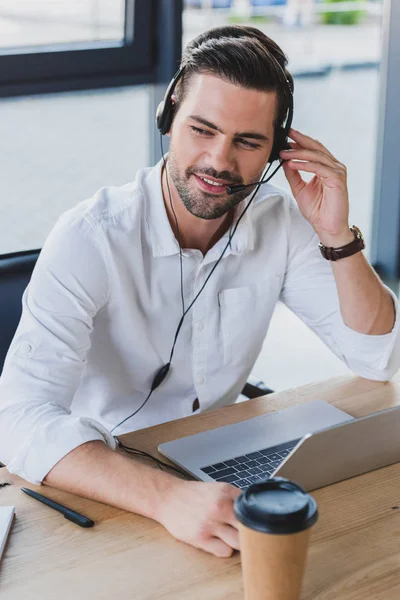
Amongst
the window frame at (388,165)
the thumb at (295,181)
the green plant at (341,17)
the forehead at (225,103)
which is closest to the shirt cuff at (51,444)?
the forehead at (225,103)

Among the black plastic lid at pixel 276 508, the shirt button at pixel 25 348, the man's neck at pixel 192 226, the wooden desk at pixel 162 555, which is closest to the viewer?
the black plastic lid at pixel 276 508

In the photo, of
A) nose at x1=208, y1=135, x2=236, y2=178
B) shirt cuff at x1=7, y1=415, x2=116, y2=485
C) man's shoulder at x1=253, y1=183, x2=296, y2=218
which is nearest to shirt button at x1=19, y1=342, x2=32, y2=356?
shirt cuff at x1=7, y1=415, x2=116, y2=485

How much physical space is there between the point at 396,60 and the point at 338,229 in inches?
79.1

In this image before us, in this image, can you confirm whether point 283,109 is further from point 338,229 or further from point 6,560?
point 6,560

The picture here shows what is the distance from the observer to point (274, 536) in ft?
2.83

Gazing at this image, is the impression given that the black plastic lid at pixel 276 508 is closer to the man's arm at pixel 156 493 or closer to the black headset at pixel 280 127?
the man's arm at pixel 156 493

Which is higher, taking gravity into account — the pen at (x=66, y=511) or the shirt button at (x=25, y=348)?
the shirt button at (x=25, y=348)

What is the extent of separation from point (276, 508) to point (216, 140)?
91cm

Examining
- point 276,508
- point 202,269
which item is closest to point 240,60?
point 202,269

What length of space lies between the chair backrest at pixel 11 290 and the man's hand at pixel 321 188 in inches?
26.3

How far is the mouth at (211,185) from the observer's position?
1.65m

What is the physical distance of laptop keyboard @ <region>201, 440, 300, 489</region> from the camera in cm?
126

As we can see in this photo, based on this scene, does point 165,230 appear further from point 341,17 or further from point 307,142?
point 341,17

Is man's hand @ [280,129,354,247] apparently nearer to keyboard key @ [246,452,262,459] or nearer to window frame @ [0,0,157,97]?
keyboard key @ [246,452,262,459]
